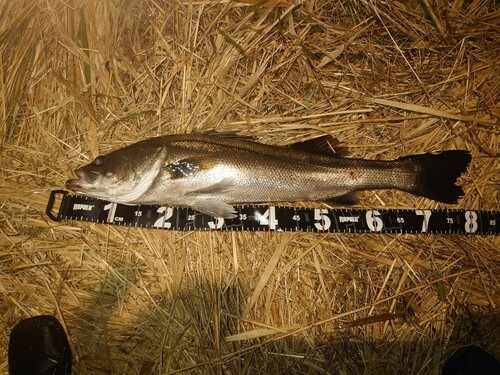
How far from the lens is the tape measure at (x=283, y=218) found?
120 inches

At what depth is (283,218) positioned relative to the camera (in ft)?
10.2

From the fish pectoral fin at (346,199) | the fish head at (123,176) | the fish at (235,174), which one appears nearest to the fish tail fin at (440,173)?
the fish at (235,174)

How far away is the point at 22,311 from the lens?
3.00 metres

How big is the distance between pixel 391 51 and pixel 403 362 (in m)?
2.98

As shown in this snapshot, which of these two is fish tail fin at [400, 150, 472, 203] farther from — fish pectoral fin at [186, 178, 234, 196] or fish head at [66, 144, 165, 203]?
fish head at [66, 144, 165, 203]

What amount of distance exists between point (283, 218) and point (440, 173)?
149 centimetres

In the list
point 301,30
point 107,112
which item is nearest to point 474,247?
point 301,30

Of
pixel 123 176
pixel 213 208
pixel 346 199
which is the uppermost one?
pixel 346 199

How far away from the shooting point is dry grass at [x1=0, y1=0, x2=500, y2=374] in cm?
295

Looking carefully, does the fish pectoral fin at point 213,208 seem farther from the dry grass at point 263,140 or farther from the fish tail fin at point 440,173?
the fish tail fin at point 440,173

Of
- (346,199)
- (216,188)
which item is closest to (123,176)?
(216,188)

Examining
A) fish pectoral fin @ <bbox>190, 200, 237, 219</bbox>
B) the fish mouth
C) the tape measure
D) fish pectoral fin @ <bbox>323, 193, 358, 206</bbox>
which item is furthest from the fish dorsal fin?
the fish mouth

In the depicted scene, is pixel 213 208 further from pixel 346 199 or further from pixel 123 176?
pixel 346 199

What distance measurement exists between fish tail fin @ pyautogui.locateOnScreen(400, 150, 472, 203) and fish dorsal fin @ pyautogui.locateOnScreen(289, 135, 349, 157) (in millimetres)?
618
